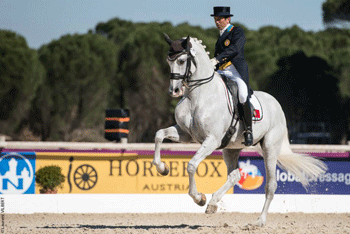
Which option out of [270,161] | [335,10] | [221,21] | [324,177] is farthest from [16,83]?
[221,21]

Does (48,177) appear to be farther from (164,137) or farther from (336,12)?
(336,12)

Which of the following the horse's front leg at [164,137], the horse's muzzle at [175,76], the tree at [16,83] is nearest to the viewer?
the horse's muzzle at [175,76]

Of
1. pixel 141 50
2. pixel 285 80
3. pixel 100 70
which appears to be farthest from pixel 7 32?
pixel 285 80

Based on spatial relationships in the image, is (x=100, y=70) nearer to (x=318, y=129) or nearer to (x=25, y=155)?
(x=318, y=129)

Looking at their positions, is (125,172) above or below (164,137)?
below

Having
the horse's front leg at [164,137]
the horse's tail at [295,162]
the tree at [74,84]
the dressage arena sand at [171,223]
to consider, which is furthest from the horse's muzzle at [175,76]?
the tree at [74,84]

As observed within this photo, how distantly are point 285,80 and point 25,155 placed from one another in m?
25.1

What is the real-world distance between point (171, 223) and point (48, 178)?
101 inches

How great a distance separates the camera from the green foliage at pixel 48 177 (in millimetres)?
9211

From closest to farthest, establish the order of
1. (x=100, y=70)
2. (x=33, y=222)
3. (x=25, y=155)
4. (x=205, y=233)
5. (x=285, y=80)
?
(x=205, y=233) → (x=33, y=222) → (x=25, y=155) → (x=285, y=80) → (x=100, y=70)

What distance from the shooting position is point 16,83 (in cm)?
3184

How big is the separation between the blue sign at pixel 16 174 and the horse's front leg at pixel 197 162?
161 inches

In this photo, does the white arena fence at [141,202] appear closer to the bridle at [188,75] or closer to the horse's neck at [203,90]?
the horse's neck at [203,90]

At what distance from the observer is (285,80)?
32656mm
